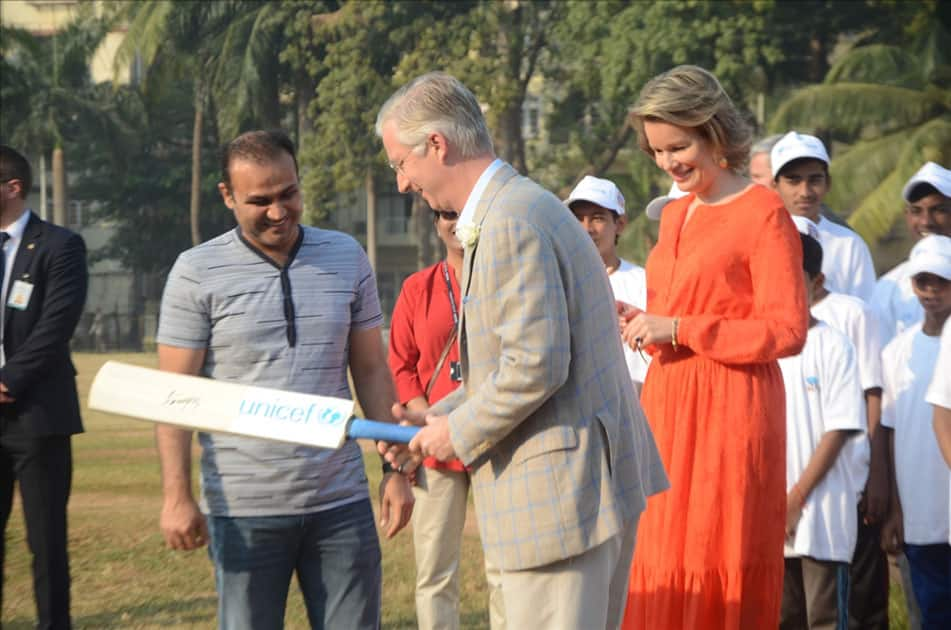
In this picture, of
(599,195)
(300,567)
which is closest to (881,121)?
(599,195)

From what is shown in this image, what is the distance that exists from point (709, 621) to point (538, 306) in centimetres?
165

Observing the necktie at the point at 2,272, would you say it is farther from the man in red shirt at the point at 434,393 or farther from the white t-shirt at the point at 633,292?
the white t-shirt at the point at 633,292

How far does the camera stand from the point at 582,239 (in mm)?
3520

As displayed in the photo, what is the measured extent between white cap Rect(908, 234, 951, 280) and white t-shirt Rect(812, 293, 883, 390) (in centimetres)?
26

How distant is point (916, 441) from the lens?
19.6ft

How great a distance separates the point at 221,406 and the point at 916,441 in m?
3.31

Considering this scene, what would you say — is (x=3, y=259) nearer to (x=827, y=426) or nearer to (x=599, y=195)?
(x=599, y=195)

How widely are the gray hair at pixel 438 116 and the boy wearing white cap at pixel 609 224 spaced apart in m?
2.77

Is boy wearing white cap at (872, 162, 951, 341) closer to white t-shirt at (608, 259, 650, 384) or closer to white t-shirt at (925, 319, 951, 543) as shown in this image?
white t-shirt at (608, 259, 650, 384)

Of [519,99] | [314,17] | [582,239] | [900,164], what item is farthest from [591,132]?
[582,239]

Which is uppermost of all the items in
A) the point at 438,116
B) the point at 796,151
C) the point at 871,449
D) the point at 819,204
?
the point at 438,116

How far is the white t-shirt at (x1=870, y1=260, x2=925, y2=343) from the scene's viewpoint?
690 cm
